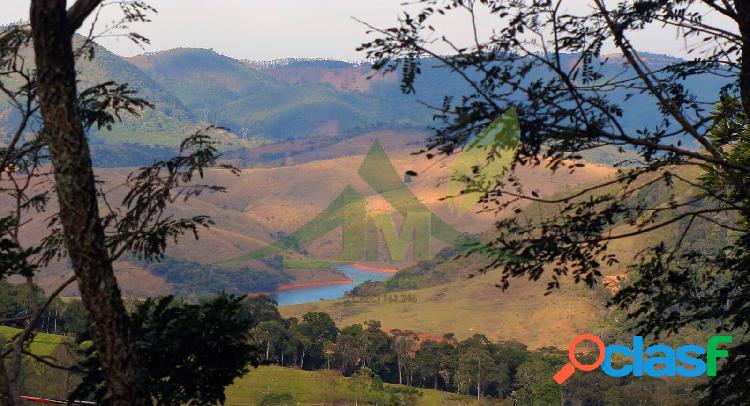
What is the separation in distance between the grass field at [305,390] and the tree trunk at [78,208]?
58.2 m

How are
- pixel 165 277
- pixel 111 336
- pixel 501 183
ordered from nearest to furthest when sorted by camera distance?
pixel 111 336
pixel 501 183
pixel 165 277

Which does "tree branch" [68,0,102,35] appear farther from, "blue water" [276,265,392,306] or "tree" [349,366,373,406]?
"blue water" [276,265,392,306]

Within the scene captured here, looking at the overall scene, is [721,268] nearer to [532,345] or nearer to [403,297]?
[532,345]

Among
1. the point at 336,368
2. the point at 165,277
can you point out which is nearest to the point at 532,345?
the point at 336,368

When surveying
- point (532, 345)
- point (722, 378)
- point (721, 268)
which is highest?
point (721, 268)

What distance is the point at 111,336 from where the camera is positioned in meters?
7.59

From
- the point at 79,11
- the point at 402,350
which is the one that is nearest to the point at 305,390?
the point at 402,350

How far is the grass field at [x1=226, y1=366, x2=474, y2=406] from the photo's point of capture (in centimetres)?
6562

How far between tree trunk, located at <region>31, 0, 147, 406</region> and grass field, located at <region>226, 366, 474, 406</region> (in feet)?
191

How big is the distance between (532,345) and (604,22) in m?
97.4

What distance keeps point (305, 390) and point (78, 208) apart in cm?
6098

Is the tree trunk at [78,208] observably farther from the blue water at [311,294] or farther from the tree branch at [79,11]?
the blue water at [311,294]

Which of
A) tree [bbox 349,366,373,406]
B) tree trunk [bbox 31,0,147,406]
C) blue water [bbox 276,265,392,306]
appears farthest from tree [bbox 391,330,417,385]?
blue water [bbox 276,265,392,306]

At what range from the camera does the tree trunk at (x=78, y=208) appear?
298 inches
